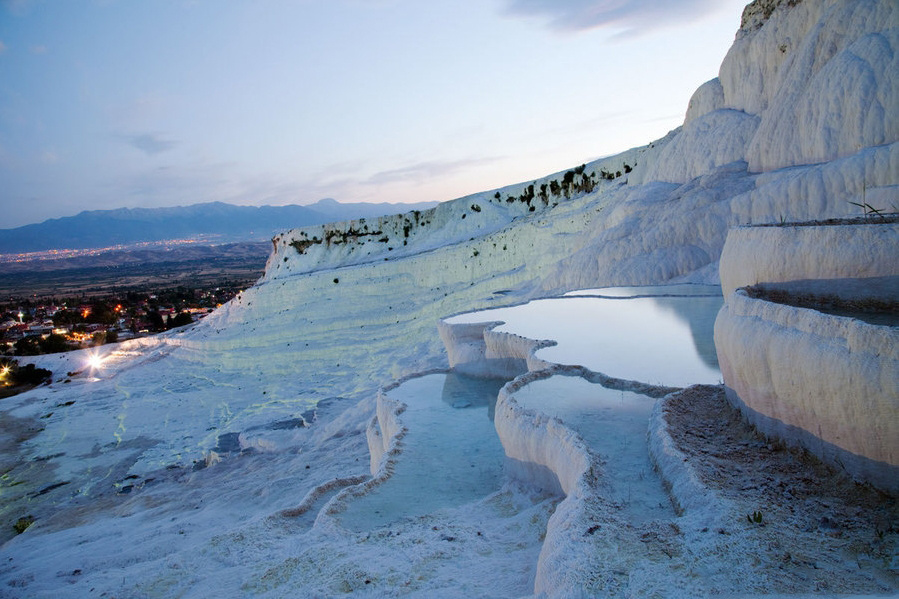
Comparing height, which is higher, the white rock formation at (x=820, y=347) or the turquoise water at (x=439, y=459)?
the white rock formation at (x=820, y=347)

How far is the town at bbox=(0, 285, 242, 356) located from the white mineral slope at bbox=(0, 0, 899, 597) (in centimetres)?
590

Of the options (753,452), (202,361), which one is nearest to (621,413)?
(753,452)

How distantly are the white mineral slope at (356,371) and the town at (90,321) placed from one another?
5904 mm

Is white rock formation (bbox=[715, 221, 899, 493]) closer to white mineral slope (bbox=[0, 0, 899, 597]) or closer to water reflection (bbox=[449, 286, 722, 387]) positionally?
water reflection (bbox=[449, 286, 722, 387])

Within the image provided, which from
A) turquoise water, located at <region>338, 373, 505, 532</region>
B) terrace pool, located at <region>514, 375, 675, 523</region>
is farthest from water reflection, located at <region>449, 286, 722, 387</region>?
turquoise water, located at <region>338, 373, 505, 532</region>

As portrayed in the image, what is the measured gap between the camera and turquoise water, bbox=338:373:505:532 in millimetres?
5945

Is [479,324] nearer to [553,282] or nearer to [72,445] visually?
[553,282]

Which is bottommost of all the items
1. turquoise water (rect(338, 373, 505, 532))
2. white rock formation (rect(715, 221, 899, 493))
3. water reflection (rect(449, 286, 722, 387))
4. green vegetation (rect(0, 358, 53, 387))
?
green vegetation (rect(0, 358, 53, 387))

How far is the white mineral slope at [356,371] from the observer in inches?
203

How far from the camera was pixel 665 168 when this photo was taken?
1834 cm

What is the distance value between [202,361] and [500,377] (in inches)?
637

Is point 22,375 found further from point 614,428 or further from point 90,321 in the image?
point 614,428

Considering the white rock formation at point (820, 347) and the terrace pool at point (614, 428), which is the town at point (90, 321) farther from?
the white rock formation at point (820, 347)

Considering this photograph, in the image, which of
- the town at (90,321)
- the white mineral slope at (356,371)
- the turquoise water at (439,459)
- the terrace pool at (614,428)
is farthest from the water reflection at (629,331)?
the town at (90,321)
